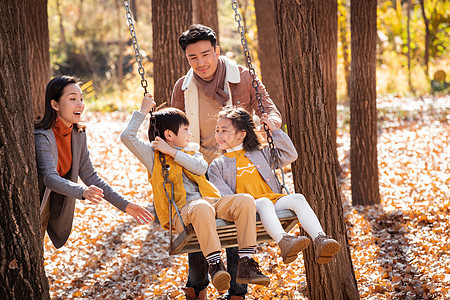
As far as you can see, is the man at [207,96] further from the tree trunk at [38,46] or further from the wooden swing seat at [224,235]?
the tree trunk at [38,46]

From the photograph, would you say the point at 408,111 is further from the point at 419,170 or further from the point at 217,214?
the point at 217,214

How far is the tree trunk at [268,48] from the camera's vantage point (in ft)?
35.6

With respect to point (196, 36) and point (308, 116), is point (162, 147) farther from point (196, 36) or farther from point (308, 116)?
point (308, 116)

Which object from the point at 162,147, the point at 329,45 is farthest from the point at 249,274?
the point at 329,45

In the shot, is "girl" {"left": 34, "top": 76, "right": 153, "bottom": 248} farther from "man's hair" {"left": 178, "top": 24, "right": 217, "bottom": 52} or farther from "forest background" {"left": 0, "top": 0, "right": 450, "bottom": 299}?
"man's hair" {"left": 178, "top": 24, "right": 217, "bottom": 52}

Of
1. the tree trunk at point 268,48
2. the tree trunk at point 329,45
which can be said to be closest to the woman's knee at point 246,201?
the tree trunk at point 329,45

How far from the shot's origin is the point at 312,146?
13.7 feet

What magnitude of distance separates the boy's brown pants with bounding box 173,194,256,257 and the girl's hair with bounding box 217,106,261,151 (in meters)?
0.59

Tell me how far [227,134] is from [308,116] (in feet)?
2.10

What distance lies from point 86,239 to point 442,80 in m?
13.5

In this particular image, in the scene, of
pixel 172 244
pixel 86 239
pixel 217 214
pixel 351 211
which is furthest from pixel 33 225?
pixel 351 211

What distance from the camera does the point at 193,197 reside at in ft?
12.5

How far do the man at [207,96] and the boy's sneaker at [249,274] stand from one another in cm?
58

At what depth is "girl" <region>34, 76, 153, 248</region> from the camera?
11.9ft
